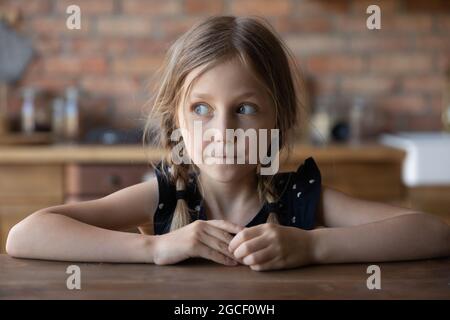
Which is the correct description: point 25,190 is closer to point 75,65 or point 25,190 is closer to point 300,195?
Answer: point 75,65

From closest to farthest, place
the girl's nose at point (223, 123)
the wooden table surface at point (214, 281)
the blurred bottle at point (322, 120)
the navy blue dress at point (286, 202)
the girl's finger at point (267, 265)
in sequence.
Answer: the wooden table surface at point (214, 281) → the girl's finger at point (267, 265) → the girl's nose at point (223, 123) → the navy blue dress at point (286, 202) → the blurred bottle at point (322, 120)

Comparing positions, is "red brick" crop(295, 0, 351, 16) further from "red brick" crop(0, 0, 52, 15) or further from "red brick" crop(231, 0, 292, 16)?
"red brick" crop(0, 0, 52, 15)

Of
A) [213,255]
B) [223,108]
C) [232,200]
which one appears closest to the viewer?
[213,255]

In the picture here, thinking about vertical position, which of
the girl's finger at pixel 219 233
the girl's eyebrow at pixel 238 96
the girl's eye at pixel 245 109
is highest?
the girl's eyebrow at pixel 238 96

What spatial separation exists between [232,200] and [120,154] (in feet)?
4.15

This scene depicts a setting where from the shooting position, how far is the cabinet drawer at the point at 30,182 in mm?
2328

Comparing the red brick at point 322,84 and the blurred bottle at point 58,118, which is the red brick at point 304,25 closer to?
the red brick at point 322,84

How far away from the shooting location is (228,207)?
1075 millimetres

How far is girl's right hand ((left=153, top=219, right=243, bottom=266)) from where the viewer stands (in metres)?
0.78

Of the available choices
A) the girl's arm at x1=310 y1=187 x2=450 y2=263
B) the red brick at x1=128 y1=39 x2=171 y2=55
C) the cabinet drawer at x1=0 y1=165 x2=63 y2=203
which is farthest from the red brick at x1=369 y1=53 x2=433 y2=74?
the girl's arm at x1=310 y1=187 x2=450 y2=263

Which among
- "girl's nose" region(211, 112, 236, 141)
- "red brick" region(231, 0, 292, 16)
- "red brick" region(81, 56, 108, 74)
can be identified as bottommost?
"girl's nose" region(211, 112, 236, 141)

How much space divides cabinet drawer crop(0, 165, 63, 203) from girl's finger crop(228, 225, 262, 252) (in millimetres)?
1648

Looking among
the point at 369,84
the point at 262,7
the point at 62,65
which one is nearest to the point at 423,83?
the point at 369,84

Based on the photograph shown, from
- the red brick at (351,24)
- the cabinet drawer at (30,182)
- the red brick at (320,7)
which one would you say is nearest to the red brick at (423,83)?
the red brick at (351,24)
